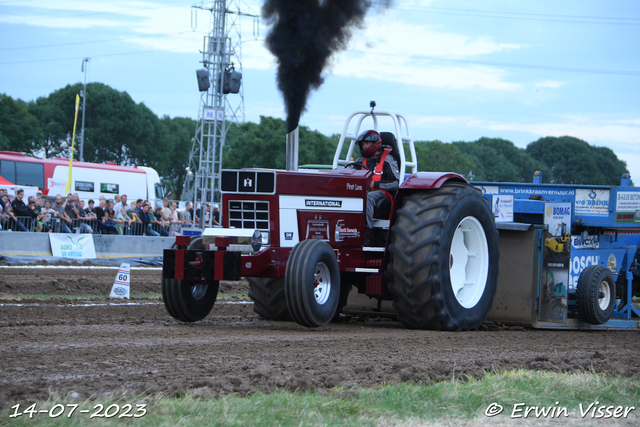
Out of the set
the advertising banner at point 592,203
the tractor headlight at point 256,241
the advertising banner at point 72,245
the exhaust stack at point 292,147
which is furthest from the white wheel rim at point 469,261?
the advertising banner at point 72,245

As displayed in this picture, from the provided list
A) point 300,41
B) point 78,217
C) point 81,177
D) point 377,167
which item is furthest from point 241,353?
point 81,177

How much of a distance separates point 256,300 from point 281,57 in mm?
2959

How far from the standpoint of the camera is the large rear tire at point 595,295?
31.3 feet

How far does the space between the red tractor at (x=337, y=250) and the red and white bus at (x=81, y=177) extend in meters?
26.6

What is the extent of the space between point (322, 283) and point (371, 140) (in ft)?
6.79

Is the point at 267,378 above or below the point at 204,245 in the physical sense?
below

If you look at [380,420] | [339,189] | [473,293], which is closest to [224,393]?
[380,420]

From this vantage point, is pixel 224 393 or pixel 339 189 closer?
pixel 224 393

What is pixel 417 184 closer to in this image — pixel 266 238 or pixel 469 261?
pixel 469 261

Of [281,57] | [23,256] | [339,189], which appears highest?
[281,57]

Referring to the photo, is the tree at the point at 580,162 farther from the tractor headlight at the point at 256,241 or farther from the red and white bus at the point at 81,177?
the tractor headlight at the point at 256,241

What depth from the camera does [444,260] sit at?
26.3ft

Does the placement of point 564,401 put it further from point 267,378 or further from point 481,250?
point 481,250

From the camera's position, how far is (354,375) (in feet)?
16.8
